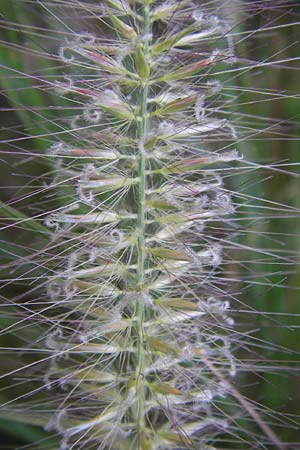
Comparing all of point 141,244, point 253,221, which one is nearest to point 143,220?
point 141,244

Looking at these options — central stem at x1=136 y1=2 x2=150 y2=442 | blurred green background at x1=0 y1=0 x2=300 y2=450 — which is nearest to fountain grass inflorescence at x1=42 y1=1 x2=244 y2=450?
central stem at x1=136 y1=2 x2=150 y2=442

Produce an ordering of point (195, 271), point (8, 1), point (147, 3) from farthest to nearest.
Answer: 1. point (8, 1)
2. point (195, 271)
3. point (147, 3)

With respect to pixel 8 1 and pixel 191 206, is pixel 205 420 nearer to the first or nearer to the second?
pixel 191 206

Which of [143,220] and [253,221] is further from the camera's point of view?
[253,221]

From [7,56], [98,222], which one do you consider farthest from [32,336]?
[7,56]

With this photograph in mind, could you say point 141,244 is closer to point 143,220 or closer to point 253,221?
point 143,220

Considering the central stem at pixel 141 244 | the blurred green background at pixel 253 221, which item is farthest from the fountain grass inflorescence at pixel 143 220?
the blurred green background at pixel 253 221

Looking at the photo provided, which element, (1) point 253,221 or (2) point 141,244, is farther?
(1) point 253,221

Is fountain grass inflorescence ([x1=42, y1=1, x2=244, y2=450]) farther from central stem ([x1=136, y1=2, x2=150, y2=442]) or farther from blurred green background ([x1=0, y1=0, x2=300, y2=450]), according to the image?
blurred green background ([x1=0, y1=0, x2=300, y2=450])
